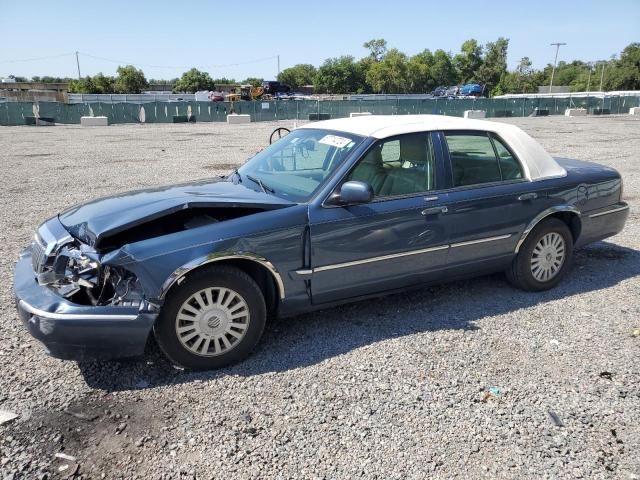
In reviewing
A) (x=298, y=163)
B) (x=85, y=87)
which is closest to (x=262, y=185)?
(x=298, y=163)

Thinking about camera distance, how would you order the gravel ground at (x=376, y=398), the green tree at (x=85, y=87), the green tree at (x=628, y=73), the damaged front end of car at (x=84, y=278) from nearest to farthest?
the gravel ground at (x=376, y=398) < the damaged front end of car at (x=84, y=278) < the green tree at (x=628, y=73) < the green tree at (x=85, y=87)

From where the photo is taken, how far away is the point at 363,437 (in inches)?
109

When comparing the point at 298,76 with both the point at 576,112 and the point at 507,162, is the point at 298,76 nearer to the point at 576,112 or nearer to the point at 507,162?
the point at 576,112

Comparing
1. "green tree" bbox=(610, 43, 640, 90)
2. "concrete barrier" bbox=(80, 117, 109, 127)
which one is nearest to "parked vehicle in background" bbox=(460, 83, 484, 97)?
"green tree" bbox=(610, 43, 640, 90)

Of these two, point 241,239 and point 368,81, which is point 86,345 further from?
point 368,81

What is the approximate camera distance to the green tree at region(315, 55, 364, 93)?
117 metres

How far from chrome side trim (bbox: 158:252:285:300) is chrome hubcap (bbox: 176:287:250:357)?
0.59 ft

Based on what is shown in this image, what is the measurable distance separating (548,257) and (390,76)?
11581cm

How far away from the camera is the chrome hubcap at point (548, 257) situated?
184 inches

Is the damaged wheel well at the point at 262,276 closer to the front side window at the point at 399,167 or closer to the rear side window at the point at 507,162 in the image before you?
the front side window at the point at 399,167

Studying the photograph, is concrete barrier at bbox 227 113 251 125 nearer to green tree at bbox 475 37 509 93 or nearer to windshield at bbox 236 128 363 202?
windshield at bbox 236 128 363 202

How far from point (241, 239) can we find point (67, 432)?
4.90 ft

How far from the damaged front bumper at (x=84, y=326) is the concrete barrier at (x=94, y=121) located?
30561 mm

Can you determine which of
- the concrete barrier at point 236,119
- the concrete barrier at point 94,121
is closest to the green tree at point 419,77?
the concrete barrier at point 236,119
